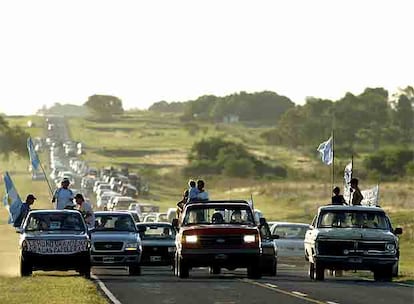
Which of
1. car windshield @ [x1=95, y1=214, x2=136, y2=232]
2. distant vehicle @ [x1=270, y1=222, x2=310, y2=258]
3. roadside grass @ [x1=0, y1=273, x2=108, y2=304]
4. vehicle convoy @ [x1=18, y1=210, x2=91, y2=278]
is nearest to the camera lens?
roadside grass @ [x1=0, y1=273, x2=108, y2=304]

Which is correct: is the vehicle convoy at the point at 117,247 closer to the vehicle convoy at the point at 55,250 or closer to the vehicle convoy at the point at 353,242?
the vehicle convoy at the point at 55,250

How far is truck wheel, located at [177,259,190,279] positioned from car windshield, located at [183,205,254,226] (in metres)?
0.90

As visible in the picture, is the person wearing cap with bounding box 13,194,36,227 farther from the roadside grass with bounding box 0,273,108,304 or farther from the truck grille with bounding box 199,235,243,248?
the truck grille with bounding box 199,235,243,248

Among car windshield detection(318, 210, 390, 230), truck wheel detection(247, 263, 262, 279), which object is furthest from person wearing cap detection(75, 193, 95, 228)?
car windshield detection(318, 210, 390, 230)

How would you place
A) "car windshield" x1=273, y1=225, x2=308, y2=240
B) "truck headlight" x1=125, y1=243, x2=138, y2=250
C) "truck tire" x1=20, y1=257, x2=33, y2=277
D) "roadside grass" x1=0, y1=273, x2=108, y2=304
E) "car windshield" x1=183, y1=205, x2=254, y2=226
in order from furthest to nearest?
"car windshield" x1=273, y1=225, x2=308, y2=240 < "truck headlight" x1=125, y1=243, x2=138, y2=250 < "truck tire" x1=20, y1=257, x2=33, y2=277 < "car windshield" x1=183, y1=205, x2=254, y2=226 < "roadside grass" x1=0, y1=273, x2=108, y2=304

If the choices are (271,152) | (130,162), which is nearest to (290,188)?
(130,162)

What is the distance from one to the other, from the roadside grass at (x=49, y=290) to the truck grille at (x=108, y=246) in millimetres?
2050

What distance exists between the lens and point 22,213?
3656 centimetres

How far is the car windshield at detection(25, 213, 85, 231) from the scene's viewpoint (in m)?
34.3

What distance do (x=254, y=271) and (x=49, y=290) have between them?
19.3 feet

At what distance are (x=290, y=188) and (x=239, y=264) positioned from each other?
81912 millimetres

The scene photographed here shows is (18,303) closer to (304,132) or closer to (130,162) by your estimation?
(130,162)

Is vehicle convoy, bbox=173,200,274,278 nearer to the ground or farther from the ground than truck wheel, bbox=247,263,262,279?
farther from the ground

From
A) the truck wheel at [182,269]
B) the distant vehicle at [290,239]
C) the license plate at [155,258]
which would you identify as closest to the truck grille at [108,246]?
the truck wheel at [182,269]
